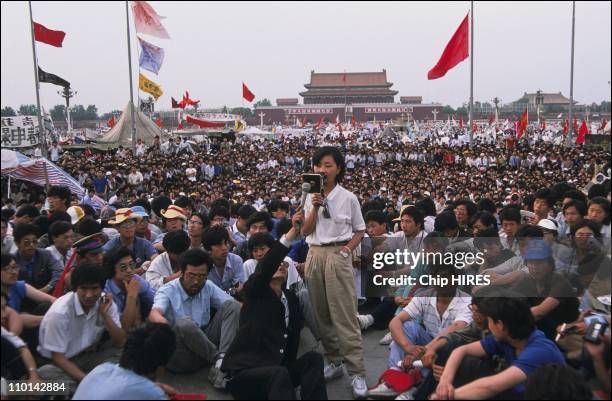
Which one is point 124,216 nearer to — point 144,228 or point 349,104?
point 144,228

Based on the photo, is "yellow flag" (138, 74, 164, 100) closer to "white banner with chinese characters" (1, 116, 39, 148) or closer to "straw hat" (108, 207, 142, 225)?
"white banner with chinese characters" (1, 116, 39, 148)

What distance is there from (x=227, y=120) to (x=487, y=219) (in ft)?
78.4

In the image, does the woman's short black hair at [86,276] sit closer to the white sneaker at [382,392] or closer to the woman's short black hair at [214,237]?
the woman's short black hair at [214,237]

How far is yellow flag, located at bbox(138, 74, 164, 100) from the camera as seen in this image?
640 inches

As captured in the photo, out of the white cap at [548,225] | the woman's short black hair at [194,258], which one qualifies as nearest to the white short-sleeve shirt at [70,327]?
the woman's short black hair at [194,258]

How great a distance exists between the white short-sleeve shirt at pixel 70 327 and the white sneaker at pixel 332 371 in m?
1.26

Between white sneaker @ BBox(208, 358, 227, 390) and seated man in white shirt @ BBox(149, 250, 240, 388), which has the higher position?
seated man in white shirt @ BBox(149, 250, 240, 388)

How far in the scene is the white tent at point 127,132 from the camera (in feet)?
61.2

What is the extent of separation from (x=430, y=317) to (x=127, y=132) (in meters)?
17.2

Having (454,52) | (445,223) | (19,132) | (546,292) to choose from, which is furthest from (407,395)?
(454,52)

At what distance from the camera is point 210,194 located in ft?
37.4

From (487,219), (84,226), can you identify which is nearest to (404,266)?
(487,219)

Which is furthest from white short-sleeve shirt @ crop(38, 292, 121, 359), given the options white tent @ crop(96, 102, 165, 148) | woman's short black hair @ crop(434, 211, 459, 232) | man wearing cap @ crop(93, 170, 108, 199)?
white tent @ crop(96, 102, 165, 148)

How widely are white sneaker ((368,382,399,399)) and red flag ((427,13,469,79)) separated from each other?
1227cm
